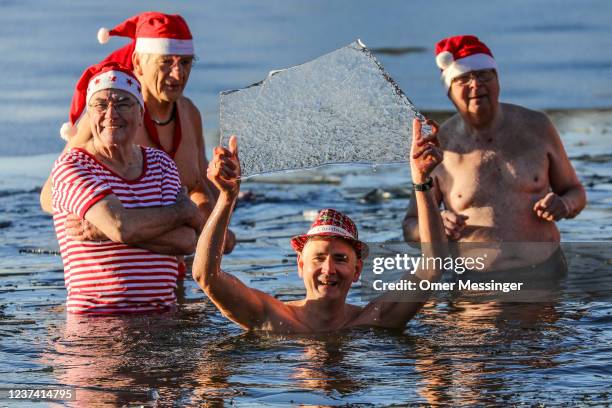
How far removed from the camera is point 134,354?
733cm

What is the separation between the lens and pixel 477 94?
927 cm

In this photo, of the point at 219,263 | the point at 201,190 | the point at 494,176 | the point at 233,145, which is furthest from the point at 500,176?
the point at 233,145

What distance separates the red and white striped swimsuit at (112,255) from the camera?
743 centimetres

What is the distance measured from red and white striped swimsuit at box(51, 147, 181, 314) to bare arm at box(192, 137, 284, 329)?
499 millimetres

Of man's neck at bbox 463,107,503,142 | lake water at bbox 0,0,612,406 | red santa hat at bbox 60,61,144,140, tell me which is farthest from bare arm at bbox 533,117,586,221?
red santa hat at bbox 60,61,144,140

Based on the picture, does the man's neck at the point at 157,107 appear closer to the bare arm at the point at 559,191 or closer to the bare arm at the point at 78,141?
the bare arm at the point at 78,141

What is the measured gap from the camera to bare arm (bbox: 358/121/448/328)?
662cm

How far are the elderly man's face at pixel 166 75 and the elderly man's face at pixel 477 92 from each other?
5.96 ft

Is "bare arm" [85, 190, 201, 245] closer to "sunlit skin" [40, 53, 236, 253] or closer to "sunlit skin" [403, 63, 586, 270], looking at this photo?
"sunlit skin" [40, 53, 236, 253]

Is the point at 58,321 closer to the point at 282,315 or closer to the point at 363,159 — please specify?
the point at 282,315

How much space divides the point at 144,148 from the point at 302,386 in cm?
176

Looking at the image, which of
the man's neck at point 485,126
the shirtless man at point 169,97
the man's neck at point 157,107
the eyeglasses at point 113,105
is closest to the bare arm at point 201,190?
the shirtless man at point 169,97

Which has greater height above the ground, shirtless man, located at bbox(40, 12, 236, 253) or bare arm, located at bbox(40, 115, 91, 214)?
shirtless man, located at bbox(40, 12, 236, 253)

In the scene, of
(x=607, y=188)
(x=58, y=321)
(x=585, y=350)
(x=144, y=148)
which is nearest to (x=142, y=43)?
(x=144, y=148)
